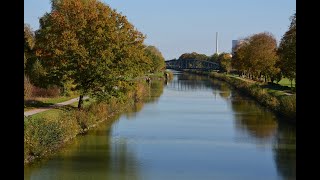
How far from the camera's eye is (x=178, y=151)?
2227 cm

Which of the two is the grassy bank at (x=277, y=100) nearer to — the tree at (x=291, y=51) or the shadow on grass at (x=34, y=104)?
the tree at (x=291, y=51)

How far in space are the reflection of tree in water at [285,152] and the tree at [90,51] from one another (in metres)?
10.6

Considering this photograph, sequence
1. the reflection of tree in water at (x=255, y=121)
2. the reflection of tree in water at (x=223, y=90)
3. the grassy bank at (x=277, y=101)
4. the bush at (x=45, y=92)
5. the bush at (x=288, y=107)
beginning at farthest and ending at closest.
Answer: the reflection of tree in water at (x=223, y=90) → the bush at (x=45, y=92) → the grassy bank at (x=277, y=101) → the bush at (x=288, y=107) → the reflection of tree in water at (x=255, y=121)

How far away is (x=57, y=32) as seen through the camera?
30500 mm

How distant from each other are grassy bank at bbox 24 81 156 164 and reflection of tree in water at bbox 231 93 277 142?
867 cm

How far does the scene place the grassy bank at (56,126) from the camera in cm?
1865

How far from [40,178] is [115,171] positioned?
304cm

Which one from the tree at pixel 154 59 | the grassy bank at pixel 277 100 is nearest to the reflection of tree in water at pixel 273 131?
the grassy bank at pixel 277 100

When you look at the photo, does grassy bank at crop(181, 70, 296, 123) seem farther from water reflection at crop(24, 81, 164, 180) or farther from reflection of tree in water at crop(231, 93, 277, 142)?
water reflection at crop(24, 81, 164, 180)

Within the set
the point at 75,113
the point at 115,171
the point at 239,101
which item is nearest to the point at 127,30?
the point at 75,113

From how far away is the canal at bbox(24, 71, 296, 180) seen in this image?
57.8 ft

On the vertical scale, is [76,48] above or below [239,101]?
above
